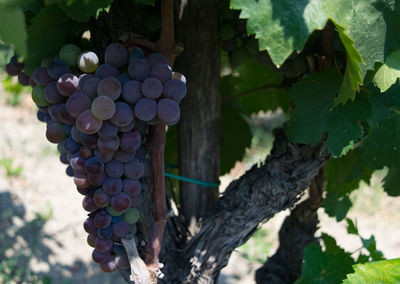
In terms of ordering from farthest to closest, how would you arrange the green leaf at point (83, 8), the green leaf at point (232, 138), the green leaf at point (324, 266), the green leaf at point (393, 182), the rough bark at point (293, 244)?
the rough bark at point (293, 244), the green leaf at point (232, 138), the green leaf at point (324, 266), the green leaf at point (393, 182), the green leaf at point (83, 8)

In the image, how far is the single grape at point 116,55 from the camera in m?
0.83

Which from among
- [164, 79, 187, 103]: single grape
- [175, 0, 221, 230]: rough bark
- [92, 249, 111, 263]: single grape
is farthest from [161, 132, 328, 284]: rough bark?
[164, 79, 187, 103]: single grape

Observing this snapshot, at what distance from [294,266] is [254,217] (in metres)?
0.60

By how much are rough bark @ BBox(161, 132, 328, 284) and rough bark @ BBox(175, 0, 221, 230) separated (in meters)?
0.12

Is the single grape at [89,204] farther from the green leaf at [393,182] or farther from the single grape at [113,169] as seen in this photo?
the green leaf at [393,182]

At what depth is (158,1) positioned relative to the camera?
1020mm

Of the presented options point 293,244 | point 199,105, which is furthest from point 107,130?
point 293,244

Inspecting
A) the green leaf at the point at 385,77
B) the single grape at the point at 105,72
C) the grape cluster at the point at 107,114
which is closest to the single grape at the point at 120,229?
the grape cluster at the point at 107,114

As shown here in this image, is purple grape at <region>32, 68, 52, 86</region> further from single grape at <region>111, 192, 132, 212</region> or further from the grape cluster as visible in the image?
single grape at <region>111, 192, 132, 212</region>

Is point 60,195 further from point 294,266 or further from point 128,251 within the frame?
point 128,251

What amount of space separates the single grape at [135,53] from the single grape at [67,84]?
0.12m

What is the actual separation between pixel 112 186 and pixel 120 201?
4 cm

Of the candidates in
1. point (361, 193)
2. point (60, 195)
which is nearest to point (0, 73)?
point (60, 195)

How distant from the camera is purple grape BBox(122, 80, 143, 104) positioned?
0.80m
